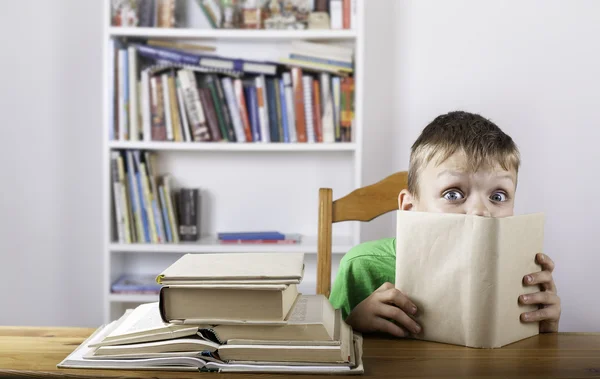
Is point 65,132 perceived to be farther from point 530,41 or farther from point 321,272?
point 530,41

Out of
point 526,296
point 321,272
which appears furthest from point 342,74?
point 526,296

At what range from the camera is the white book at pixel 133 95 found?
88.9 inches

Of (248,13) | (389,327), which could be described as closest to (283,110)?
(248,13)

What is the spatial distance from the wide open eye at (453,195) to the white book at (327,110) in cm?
128

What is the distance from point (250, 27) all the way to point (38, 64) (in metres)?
0.83

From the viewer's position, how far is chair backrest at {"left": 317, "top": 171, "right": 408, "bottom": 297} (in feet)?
4.80

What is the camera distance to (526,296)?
2.86ft

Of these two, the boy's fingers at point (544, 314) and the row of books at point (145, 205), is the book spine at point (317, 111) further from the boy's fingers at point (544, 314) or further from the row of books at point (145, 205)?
the boy's fingers at point (544, 314)

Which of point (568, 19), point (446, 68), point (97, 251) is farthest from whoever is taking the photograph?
point (97, 251)

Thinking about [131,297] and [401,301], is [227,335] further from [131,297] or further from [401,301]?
[131,297]

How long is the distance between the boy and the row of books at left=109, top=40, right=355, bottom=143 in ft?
3.76

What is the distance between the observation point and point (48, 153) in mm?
2486

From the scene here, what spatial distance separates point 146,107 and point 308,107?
56 cm

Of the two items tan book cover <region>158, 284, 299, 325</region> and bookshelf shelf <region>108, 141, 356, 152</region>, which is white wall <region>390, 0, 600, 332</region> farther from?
tan book cover <region>158, 284, 299, 325</region>
